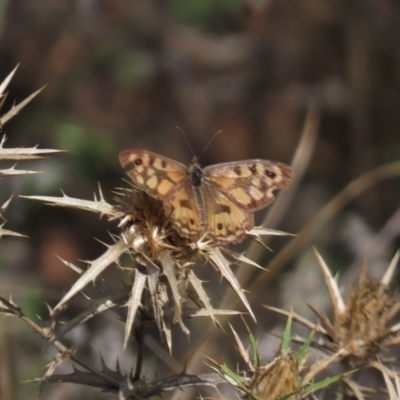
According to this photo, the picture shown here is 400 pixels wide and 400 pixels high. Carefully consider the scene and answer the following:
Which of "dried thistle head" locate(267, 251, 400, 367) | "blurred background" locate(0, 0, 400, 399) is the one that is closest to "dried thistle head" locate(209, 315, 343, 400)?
"dried thistle head" locate(267, 251, 400, 367)

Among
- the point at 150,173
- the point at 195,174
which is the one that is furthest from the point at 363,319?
the point at 150,173

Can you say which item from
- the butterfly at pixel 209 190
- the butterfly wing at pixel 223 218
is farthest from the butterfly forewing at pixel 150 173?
the butterfly wing at pixel 223 218

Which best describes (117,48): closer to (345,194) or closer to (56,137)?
(56,137)

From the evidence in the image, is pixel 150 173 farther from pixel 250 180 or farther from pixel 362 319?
pixel 362 319

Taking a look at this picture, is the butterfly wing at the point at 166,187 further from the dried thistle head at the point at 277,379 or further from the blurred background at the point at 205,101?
the blurred background at the point at 205,101

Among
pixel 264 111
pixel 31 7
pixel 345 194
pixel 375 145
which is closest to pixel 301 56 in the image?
pixel 264 111

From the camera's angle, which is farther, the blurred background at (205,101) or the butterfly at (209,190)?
the blurred background at (205,101)

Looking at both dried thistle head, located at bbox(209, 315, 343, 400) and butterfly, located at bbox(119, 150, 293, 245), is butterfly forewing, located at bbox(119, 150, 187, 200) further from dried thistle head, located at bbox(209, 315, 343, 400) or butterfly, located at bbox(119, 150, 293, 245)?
dried thistle head, located at bbox(209, 315, 343, 400)
